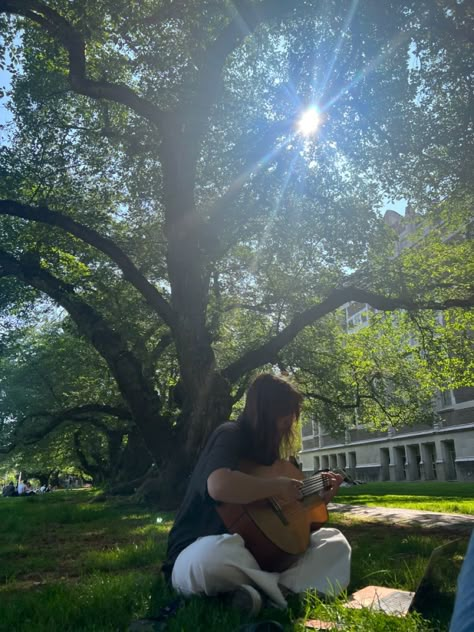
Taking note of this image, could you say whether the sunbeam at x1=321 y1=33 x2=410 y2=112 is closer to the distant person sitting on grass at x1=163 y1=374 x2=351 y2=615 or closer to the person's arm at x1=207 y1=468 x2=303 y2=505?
the distant person sitting on grass at x1=163 y1=374 x2=351 y2=615

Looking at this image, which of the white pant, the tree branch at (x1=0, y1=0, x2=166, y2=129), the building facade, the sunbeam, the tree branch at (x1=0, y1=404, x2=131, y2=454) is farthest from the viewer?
the building facade

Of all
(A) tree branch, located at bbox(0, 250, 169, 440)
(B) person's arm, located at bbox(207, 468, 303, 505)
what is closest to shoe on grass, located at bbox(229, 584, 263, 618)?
(B) person's arm, located at bbox(207, 468, 303, 505)

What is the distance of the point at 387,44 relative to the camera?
9.79 m

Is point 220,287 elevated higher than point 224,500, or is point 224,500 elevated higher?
point 220,287

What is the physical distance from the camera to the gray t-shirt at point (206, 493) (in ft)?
12.3

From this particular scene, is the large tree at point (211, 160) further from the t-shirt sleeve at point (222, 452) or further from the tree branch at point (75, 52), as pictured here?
the t-shirt sleeve at point (222, 452)

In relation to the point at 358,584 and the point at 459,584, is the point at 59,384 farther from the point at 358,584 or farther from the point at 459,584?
the point at 459,584

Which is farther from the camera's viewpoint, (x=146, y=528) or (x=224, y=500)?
(x=146, y=528)

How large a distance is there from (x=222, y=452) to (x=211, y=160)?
1126cm

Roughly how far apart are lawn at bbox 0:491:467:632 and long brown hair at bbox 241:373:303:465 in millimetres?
967

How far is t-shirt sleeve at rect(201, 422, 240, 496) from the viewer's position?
369 centimetres

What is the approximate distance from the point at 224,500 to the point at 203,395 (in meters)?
7.30

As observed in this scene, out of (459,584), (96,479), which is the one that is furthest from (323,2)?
(96,479)

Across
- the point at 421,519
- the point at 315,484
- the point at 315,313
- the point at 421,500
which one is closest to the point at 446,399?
the point at 421,500
